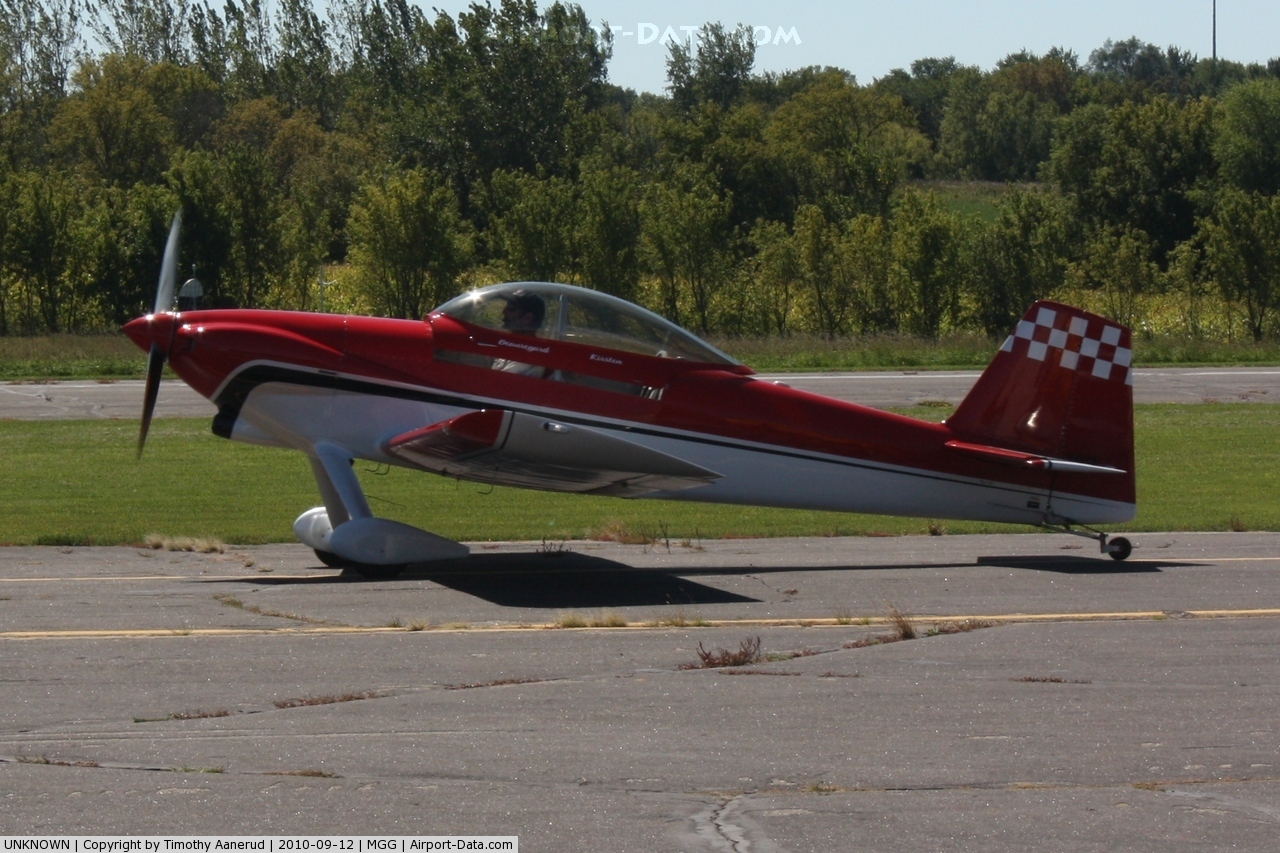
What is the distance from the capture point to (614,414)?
451 inches

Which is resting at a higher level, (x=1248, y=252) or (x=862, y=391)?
(x=1248, y=252)

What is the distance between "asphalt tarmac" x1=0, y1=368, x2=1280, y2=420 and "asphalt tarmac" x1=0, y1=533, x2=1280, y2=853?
610 inches

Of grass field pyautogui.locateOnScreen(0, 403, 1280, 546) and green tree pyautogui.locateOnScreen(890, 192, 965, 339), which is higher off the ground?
green tree pyautogui.locateOnScreen(890, 192, 965, 339)

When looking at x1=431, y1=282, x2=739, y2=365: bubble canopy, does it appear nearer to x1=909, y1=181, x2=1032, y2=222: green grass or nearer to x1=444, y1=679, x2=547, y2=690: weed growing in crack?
x1=444, y1=679, x2=547, y2=690: weed growing in crack

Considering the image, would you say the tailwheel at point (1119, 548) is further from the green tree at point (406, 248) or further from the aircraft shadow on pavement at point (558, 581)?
the green tree at point (406, 248)

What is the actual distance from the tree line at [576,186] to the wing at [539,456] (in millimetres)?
29294

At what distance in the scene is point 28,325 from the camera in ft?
143

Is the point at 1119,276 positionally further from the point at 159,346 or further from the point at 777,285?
the point at 159,346

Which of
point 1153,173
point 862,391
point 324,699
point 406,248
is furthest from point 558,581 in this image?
point 1153,173

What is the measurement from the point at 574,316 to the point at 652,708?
205 inches

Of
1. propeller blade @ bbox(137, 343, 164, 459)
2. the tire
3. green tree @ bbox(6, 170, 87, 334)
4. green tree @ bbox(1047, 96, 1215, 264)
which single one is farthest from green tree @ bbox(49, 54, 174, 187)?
the tire

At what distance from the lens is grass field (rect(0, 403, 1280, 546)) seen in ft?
47.2

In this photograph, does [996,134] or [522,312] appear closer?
[522,312]

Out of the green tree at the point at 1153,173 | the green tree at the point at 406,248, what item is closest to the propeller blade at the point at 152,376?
the green tree at the point at 406,248
